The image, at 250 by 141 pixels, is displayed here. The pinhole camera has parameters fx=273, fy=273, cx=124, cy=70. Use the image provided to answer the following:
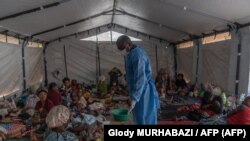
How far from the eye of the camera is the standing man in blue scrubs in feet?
9.74

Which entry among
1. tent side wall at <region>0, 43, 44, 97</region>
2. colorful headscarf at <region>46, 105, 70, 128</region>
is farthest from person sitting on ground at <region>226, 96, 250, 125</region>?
tent side wall at <region>0, 43, 44, 97</region>

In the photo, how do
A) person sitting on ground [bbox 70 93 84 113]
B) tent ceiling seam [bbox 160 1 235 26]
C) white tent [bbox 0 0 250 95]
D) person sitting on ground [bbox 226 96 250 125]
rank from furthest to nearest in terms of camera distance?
person sitting on ground [bbox 70 93 84 113] → tent ceiling seam [bbox 160 1 235 26] → white tent [bbox 0 0 250 95] → person sitting on ground [bbox 226 96 250 125]

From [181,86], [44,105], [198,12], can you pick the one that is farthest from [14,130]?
[181,86]

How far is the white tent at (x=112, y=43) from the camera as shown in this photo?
206 inches

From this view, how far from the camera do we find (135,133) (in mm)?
1902

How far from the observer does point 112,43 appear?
1092 centimetres

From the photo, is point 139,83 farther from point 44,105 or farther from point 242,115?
point 44,105

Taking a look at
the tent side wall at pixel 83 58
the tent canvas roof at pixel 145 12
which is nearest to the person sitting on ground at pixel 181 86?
the tent canvas roof at pixel 145 12

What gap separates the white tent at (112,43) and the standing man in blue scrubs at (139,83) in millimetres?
2073

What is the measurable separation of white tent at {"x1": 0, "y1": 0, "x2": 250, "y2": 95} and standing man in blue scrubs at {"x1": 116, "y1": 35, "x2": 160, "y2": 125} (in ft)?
6.80

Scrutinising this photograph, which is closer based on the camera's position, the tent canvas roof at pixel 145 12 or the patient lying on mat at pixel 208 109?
the tent canvas roof at pixel 145 12

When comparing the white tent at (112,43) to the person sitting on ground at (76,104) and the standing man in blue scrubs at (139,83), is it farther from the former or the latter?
the standing man in blue scrubs at (139,83)

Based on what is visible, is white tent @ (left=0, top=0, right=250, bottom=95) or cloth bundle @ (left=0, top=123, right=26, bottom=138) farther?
white tent @ (left=0, top=0, right=250, bottom=95)

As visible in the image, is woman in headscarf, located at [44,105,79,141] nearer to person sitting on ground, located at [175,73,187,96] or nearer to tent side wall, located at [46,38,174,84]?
person sitting on ground, located at [175,73,187,96]
